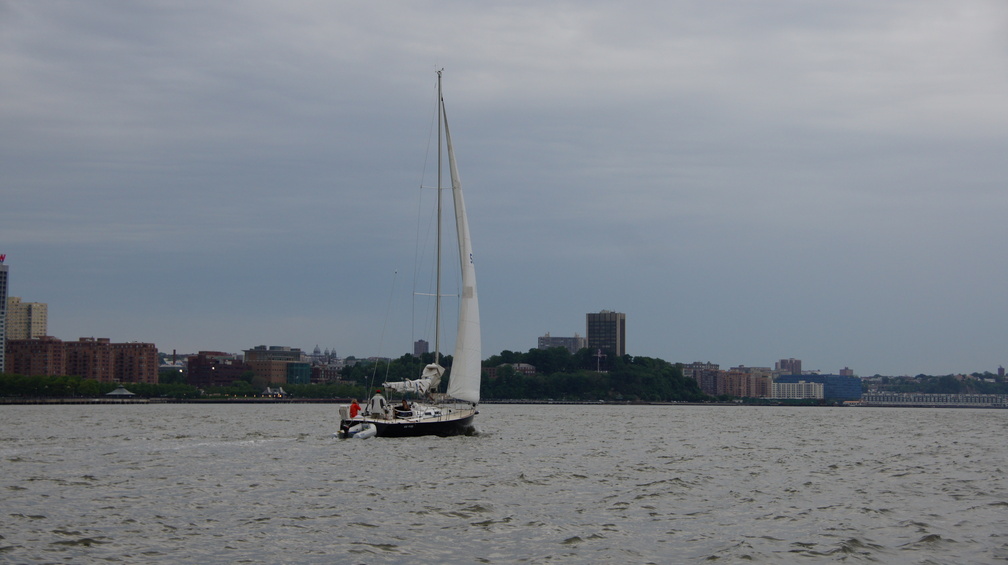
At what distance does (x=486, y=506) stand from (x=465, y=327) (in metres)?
29.8

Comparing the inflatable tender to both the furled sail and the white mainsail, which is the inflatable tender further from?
the white mainsail

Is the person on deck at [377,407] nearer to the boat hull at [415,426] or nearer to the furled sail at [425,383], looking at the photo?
the boat hull at [415,426]

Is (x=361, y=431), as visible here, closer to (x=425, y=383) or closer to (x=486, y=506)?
(x=425, y=383)

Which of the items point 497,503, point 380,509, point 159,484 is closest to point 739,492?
point 497,503

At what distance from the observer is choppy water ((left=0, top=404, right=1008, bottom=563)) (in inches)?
933

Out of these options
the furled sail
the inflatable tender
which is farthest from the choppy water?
the furled sail

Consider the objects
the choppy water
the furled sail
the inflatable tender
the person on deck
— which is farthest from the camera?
the furled sail

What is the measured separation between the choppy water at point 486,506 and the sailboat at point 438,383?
8.00ft

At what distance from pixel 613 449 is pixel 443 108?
22495 millimetres

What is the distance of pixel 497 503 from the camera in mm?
31703

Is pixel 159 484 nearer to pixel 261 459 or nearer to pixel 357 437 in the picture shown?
pixel 261 459

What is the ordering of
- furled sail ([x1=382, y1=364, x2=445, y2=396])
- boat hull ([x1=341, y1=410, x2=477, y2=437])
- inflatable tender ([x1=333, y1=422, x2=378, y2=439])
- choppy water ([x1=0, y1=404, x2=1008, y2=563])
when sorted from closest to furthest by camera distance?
choppy water ([x1=0, y1=404, x2=1008, y2=563]) → boat hull ([x1=341, y1=410, x2=477, y2=437]) → inflatable tender ([x1=333, y1=422, x2=378, y2=439]) → furled sail ([x1=382, y1=364, x2=445, y2=396])

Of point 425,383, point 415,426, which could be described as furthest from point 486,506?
point 425,383

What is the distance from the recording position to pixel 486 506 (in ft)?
102
